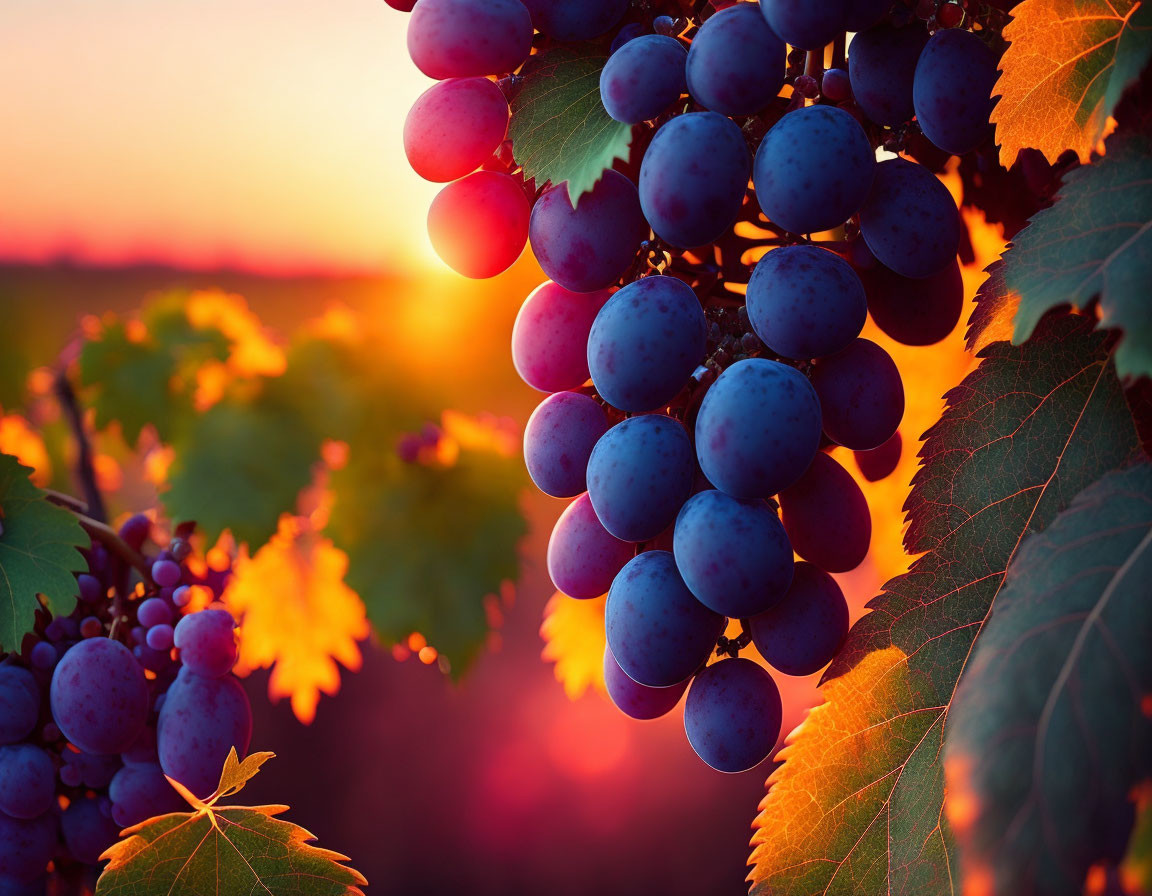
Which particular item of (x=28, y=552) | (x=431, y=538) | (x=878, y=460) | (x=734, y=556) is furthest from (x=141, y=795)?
(x=431, y=538)

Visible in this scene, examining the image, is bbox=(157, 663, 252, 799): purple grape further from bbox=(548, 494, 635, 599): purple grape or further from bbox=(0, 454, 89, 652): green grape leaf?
bbox=(548, 494, 635, 599): purple grape

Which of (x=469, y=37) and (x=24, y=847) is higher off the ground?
(x=469, y=37)

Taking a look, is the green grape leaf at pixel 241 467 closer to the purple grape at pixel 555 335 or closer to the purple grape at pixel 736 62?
the purple grape at pixel 555 335

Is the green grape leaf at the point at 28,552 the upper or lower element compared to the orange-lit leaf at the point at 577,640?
upper

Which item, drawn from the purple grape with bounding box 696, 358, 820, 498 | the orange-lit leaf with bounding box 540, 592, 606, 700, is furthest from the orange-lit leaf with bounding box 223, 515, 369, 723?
the purple grape with bounding box 696, 358, 820, 498

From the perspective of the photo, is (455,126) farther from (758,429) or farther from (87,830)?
(87,830)

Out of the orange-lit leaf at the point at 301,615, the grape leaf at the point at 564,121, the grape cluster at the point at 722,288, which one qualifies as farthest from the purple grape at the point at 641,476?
the orange-lit leaf at the point at 301,615
